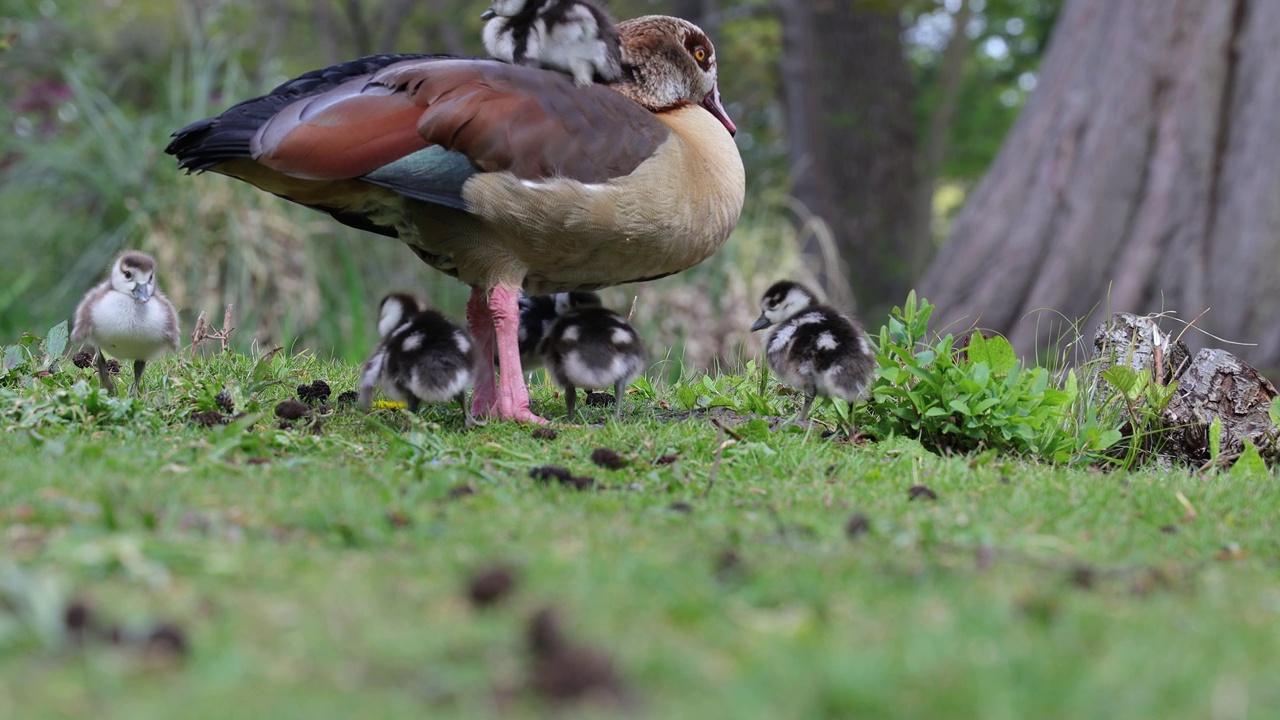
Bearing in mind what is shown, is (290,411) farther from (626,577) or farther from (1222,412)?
(1222,412)

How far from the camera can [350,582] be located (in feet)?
9.57

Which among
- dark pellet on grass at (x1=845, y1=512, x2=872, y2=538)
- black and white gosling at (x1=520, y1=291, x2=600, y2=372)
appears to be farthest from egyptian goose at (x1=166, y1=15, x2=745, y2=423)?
dark pellet on grass at (x1=845, y1=512, x2=872, y2=538)

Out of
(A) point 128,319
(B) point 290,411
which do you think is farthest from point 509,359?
(A) point 128,319

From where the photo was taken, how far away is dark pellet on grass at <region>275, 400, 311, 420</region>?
5.37m

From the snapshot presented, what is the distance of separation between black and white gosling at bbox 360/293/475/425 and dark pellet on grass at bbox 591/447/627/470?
85 cm

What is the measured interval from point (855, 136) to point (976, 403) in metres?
10.8

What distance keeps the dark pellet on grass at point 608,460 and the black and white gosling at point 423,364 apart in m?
0.85

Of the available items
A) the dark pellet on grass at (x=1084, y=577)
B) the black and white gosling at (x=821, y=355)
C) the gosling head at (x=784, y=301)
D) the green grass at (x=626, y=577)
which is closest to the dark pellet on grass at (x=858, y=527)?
the green grass at (x=626, y=577)

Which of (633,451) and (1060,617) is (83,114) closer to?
(633,451)

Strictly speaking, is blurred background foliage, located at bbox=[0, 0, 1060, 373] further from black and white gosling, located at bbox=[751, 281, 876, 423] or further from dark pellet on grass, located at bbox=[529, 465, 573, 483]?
dark pellet on grass, located at bbox=[529, 465, 573, 483]

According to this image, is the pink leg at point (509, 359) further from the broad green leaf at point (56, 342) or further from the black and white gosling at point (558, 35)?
the broad green leaf at point (56, 342)

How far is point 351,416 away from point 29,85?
12.9 m

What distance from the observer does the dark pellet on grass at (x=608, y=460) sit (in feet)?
15.9

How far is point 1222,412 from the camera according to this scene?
6133mm
